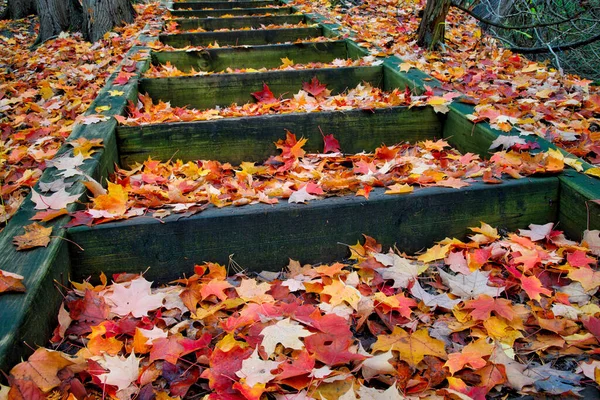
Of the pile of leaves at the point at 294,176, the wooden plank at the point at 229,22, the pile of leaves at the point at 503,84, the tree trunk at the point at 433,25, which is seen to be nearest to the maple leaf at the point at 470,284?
the pile of leaves at the point at 294,176

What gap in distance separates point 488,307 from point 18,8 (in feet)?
34.3

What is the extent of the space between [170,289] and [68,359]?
451mm

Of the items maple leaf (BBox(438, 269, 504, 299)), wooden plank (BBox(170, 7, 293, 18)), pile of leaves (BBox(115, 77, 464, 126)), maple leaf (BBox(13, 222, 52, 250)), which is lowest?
maple leaf (BBox(438, 269, 504, 299))

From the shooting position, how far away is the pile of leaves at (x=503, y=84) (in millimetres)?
2336

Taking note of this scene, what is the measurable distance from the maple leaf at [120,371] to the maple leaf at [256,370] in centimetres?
30

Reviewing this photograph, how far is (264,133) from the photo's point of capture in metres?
2.41

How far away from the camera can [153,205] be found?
1.70 m

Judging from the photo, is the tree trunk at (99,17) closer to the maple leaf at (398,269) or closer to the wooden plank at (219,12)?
the wooden plank at (219,12)

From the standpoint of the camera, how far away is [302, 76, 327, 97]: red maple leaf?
313 centimetres

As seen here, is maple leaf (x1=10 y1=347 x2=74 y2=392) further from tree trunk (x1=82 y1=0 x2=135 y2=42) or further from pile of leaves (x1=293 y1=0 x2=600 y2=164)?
tree trunk (x1=82 y1=0 x2=135 y2=42)

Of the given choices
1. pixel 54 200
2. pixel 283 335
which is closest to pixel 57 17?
pixel 54 200

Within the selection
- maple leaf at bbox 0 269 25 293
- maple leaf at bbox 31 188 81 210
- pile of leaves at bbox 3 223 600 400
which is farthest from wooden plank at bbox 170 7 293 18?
maple leaf at bbox 0 269 25 293

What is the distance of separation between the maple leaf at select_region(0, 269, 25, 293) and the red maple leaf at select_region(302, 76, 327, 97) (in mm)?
2286

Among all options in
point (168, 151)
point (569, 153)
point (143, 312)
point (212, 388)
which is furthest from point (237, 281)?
point (569, 153)
